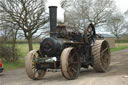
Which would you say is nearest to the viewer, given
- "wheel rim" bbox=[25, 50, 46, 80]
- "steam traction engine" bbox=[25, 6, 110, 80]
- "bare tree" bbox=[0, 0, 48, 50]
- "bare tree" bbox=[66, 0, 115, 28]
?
"steam traction engine" bbox=[25, 6, 110, 80]

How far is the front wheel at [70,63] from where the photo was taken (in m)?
8.62

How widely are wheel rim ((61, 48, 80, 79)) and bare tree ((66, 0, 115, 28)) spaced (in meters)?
24.0

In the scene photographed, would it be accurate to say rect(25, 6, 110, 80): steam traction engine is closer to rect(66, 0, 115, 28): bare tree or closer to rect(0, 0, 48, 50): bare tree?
rect(0, 0, 48, 50): bare tree

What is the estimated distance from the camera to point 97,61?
10.9m

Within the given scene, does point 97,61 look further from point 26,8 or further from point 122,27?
point 122,27

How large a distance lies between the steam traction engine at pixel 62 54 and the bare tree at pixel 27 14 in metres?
7.84

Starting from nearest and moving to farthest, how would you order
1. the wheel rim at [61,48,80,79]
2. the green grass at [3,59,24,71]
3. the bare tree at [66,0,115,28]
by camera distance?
the wheel rim at [61,48,80,79] < the green grass at [3,59,24,71] < the bare tree at [66,0,115,28]

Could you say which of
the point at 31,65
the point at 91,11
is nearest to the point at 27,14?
the point at 31,65

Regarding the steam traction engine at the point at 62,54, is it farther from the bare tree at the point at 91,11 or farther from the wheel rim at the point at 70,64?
the bare tree at the point at 91,11

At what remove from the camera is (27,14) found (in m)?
17.9

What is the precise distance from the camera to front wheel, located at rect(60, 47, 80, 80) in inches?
339

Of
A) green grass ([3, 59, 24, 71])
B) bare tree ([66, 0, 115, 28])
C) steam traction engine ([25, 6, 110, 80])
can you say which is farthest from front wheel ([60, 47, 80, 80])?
bare tree ([66, 0, 115, 28])

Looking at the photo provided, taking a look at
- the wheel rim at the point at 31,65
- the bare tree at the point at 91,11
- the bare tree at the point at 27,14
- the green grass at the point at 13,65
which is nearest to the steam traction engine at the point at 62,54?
the wheel rim at the point at 31,65

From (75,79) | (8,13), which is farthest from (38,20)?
(75,79)
